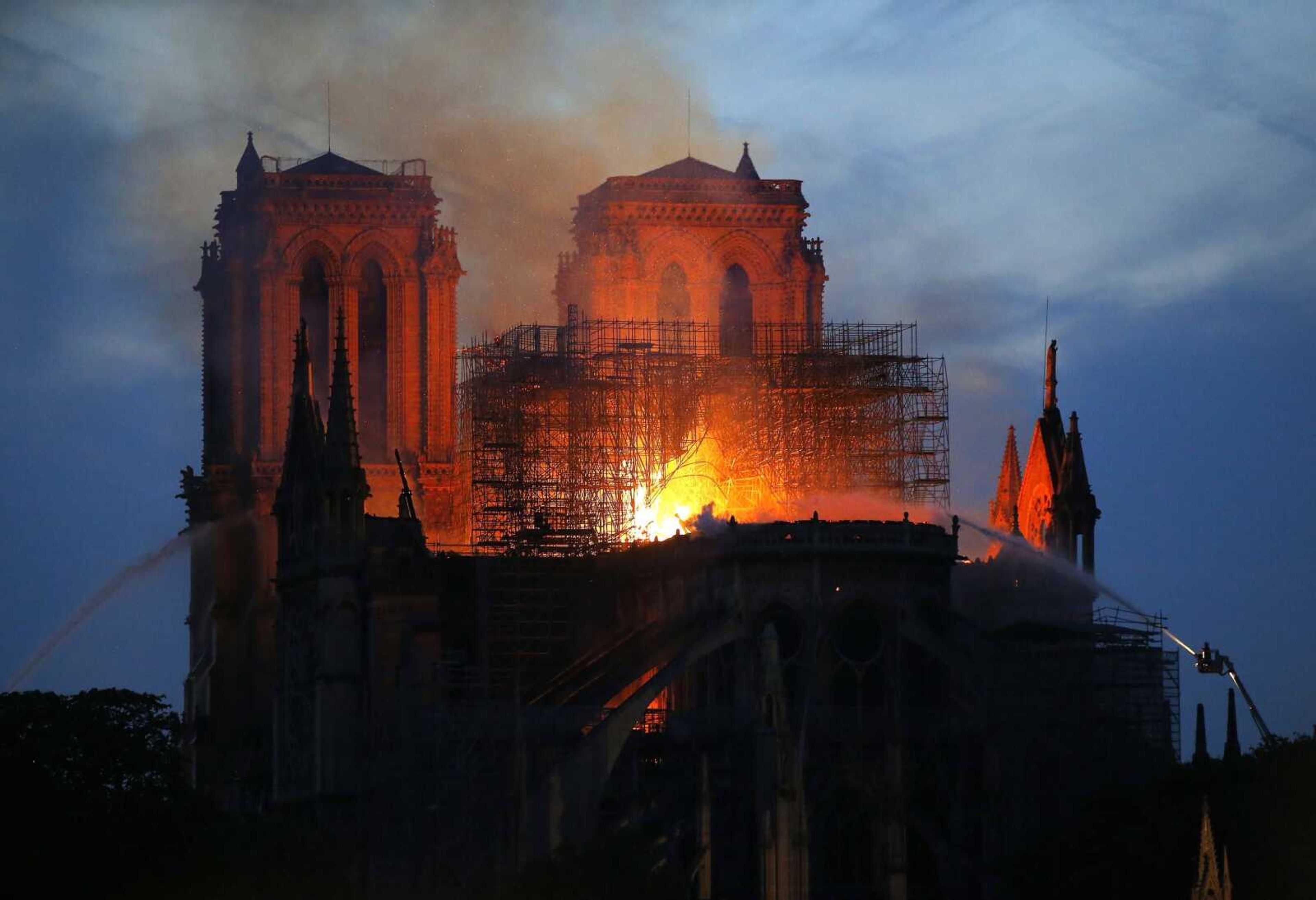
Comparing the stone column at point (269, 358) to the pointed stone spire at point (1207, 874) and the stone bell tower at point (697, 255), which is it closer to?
the stone bell tower at point (697, 255)

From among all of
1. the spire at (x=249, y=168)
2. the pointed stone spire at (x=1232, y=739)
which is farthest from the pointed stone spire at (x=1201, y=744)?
the spire at (x=249, y=168)

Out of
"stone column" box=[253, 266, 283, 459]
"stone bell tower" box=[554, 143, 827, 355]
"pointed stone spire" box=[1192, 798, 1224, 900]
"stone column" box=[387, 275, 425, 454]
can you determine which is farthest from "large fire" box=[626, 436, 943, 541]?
"pointed stone spire" box=[1192, 798, 1224, 900]

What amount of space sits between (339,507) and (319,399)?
2197 centimetres

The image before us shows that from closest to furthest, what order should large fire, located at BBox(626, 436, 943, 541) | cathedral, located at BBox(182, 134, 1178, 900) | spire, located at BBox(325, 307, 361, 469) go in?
cathedral, located at BBox(182, 134, 1178, 900), spire, located at BBox(325, 307, 361, 469), large fire, located at BBox(626, 436, 943, 541)

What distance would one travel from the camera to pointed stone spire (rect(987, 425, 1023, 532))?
126 m

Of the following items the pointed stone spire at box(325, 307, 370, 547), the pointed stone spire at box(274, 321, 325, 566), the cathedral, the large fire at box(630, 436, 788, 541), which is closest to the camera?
the cathedral

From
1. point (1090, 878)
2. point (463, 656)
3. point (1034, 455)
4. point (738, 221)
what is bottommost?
point (1090, 878)

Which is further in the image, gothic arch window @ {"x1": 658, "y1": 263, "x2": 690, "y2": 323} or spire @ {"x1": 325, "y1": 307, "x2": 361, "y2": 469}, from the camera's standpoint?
gothic arch window @ {"x1": 658, "y1": 263, "x2": 690, "y2": 323}

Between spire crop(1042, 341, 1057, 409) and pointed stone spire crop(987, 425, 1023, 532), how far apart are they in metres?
5.25

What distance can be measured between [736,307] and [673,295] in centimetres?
290

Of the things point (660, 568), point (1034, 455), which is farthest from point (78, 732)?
point (1034, 455)

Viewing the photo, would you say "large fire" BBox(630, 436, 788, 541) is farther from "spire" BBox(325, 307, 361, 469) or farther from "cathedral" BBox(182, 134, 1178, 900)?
→ "spire" BBox(325, 307, 361, 469)

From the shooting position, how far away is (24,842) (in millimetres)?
89625

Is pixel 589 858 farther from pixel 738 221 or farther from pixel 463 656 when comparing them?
pixel 738 221
